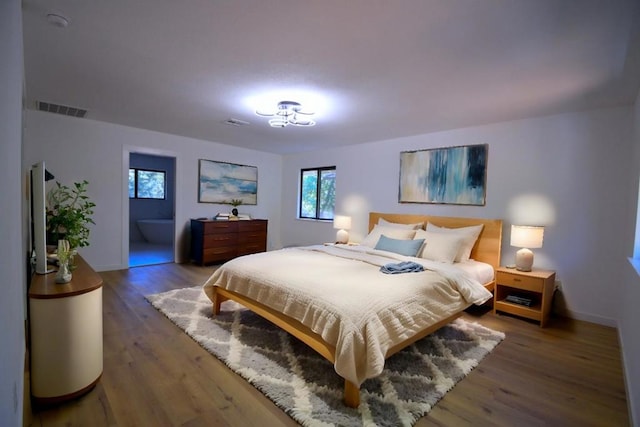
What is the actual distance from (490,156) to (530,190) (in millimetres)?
623

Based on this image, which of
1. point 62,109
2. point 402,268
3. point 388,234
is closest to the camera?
point 402,268

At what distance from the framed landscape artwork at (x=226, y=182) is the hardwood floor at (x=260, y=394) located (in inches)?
122

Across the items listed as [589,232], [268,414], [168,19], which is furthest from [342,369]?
[589,232]

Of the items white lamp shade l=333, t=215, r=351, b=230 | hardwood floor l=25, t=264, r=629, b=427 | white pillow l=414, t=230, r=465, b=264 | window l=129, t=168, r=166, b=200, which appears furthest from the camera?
window l=129, t=168, r=166, b=200

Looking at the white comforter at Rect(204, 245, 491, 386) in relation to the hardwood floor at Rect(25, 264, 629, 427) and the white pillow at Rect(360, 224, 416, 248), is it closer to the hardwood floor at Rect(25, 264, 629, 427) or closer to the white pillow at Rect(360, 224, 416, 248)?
the hardwood floor at Rect(25, 264, 629, 427)

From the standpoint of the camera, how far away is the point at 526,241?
3131mm

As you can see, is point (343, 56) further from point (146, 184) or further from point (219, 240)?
point (146, 184)

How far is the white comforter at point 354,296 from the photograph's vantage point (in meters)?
1.72

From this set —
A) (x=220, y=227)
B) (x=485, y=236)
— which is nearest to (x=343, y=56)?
(x=485, y=236)

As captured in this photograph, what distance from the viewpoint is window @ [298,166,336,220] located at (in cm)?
579

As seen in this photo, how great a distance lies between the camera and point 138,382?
1.91 metres

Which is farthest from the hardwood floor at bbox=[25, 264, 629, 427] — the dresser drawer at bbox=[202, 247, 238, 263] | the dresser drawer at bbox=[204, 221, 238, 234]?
the dresser drawer at bbox=[204, 221, 238, 234]

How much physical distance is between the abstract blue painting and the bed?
107 cm

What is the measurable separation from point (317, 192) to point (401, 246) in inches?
110
